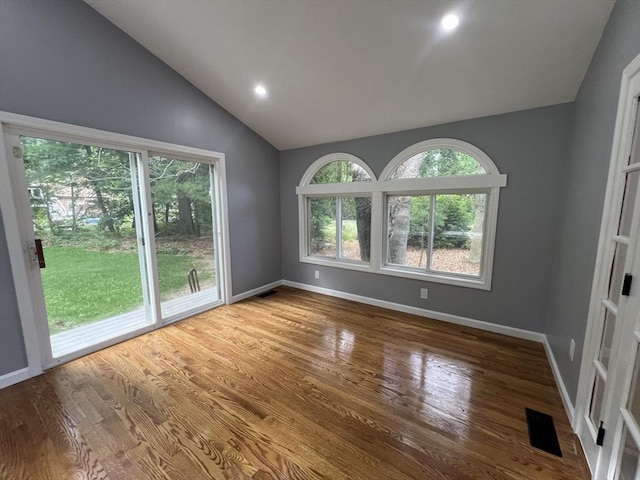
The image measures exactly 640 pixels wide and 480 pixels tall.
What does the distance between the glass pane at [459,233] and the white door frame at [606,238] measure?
156 cm

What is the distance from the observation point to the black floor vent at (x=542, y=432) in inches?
60.3

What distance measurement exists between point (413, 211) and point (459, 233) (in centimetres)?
61

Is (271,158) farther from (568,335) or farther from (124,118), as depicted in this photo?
(568,335)

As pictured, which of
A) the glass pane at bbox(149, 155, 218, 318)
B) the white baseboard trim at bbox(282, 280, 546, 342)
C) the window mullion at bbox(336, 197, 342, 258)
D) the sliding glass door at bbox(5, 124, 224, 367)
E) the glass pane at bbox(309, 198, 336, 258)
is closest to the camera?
the sliding glass door at bbox(5, 124, 224, 367)

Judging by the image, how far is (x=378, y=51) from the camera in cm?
226

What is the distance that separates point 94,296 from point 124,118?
5.94 ft

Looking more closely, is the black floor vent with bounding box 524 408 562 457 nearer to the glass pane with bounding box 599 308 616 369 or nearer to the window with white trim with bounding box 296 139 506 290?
the glass pane with bounding box 599 308 616 369

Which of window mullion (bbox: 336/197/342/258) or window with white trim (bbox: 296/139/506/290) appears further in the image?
window mullion (bbox: 336/197/342/258)

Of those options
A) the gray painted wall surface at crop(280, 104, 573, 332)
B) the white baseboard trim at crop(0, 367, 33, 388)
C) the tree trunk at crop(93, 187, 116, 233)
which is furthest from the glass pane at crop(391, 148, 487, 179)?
the white baseboard trim at crop(0, 367, 33, 388)

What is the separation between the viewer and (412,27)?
200 cm

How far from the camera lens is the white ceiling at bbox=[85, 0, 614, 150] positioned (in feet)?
6.07

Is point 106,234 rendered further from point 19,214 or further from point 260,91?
point 260,91

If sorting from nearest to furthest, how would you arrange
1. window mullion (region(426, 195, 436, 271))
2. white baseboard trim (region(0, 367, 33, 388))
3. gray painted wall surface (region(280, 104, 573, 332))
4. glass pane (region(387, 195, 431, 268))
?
white baseboard trim (region(0, 367, 33, 388)) < gray painted wall surface (region(280, 104, 573, 332)) < window mullion (region(426, 195, 436, 271)) < glass pane (region(387, 195, 431, 268))

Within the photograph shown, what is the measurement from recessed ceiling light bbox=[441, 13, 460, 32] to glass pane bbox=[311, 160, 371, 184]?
1.86 meters
